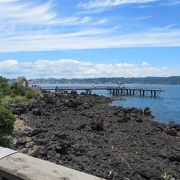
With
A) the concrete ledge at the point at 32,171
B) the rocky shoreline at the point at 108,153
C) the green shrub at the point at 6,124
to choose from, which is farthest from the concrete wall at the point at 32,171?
the rocky shoreline at the point at 108,153

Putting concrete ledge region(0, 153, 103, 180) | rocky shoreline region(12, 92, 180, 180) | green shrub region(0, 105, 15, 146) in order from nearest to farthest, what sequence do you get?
1. concrete ledge region(0, 153, 103, 180)
2. green shrub region(0, 105, 15, 146)
3. rocky shoreline region(12, 92, 180, 180)

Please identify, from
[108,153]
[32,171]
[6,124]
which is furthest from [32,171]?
[108,153]

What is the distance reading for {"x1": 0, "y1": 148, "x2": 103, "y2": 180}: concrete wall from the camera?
2815 millimetres

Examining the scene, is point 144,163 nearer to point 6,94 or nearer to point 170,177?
point 170,177

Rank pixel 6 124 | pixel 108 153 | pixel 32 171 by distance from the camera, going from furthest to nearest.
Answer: pixel 108 153 < pixel 6 124 < pixel 32 171

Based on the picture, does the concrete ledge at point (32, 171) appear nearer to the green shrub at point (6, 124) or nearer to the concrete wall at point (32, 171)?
the concrete wall at point (32, 171)

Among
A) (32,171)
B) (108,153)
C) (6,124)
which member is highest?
(32,171)

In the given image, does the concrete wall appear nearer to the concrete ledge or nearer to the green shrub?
the concrete ledge

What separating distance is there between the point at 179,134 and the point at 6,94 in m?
28.1

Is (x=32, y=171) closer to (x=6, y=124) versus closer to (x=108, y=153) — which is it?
(x=6, y=124)

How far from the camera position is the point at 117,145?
21.0 meters

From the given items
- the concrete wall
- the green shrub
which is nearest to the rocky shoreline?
the green shrub

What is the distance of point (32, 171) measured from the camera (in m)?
2.96

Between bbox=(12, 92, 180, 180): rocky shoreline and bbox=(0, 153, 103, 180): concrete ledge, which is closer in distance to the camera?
bbox=(0, 153, 103, 180): concrete ledge
